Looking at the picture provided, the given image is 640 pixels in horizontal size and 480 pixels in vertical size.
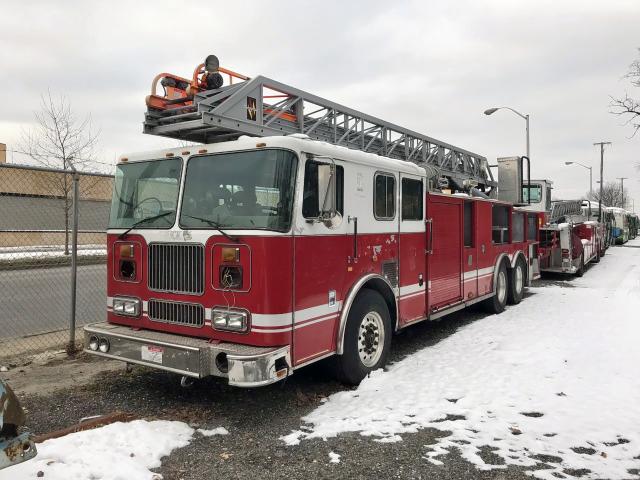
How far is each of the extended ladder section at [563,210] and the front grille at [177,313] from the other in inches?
587

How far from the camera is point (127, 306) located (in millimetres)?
5066

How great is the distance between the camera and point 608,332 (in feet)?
24.4

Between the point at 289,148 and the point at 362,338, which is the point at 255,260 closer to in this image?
the point at 289,148

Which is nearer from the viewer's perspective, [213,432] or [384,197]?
[213,432]

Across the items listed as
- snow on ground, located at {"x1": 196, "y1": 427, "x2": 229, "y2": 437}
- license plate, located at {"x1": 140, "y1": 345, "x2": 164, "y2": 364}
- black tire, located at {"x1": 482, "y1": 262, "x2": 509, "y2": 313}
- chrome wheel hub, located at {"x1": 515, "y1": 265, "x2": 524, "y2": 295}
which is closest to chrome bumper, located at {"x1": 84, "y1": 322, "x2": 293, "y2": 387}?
license plate, located at {"x1": 140, "y1": 345, "x2": 164, "y2": 364}

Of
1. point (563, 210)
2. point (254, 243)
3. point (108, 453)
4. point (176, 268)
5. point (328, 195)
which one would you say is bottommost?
point (108, 453)

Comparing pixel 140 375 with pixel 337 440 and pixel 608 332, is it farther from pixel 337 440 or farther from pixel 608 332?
pixel 608 332

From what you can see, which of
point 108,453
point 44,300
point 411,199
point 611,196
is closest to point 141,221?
point 108,453

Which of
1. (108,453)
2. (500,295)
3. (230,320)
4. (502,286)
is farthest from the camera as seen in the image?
(502,286)

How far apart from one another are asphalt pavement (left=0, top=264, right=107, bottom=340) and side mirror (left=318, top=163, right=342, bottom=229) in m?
5.27

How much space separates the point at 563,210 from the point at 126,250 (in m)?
18.1

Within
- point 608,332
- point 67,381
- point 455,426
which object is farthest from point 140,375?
point 608,332

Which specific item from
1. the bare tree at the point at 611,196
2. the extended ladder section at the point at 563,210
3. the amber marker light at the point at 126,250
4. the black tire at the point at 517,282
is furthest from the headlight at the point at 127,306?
the bare tree at the point at 611,196

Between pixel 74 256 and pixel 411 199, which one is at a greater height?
pixel 411 199
